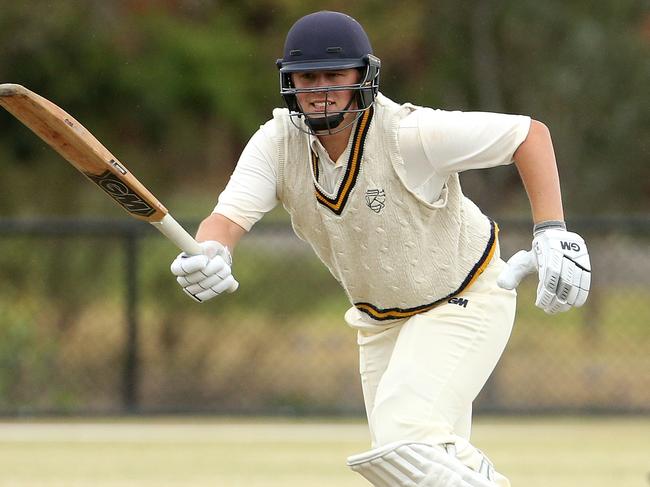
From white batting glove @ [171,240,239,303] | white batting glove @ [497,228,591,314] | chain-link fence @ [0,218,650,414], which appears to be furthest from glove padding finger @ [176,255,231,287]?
chain-link fence @ [0,218,650,414]

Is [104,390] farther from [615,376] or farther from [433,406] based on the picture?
[433,406]

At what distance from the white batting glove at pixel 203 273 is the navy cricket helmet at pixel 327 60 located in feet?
1.63

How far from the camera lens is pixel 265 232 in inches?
347

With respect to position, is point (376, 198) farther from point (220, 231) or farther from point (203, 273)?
point (203, 273)

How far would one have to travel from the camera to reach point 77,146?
375 cm

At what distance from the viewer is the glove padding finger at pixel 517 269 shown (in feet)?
13.1

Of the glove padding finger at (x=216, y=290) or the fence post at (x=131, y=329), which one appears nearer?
the glove padding finger at (x=216, y=290)

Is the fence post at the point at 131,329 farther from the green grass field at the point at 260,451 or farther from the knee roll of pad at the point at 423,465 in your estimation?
the knee roll of pad at the point at 423,465

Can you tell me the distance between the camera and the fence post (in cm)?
873

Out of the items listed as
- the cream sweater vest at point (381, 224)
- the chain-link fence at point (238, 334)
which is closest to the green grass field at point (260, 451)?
the chain-link fence at point (238, 334)

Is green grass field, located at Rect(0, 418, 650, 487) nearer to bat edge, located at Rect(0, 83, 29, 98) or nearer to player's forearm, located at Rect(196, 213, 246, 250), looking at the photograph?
player's forearm, located at Rect(196, 213, 246, 250)

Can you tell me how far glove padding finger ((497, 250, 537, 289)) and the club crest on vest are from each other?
408 mm

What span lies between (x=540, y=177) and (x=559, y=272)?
0.32 m

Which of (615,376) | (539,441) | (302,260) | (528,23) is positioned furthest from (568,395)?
(528,23)
